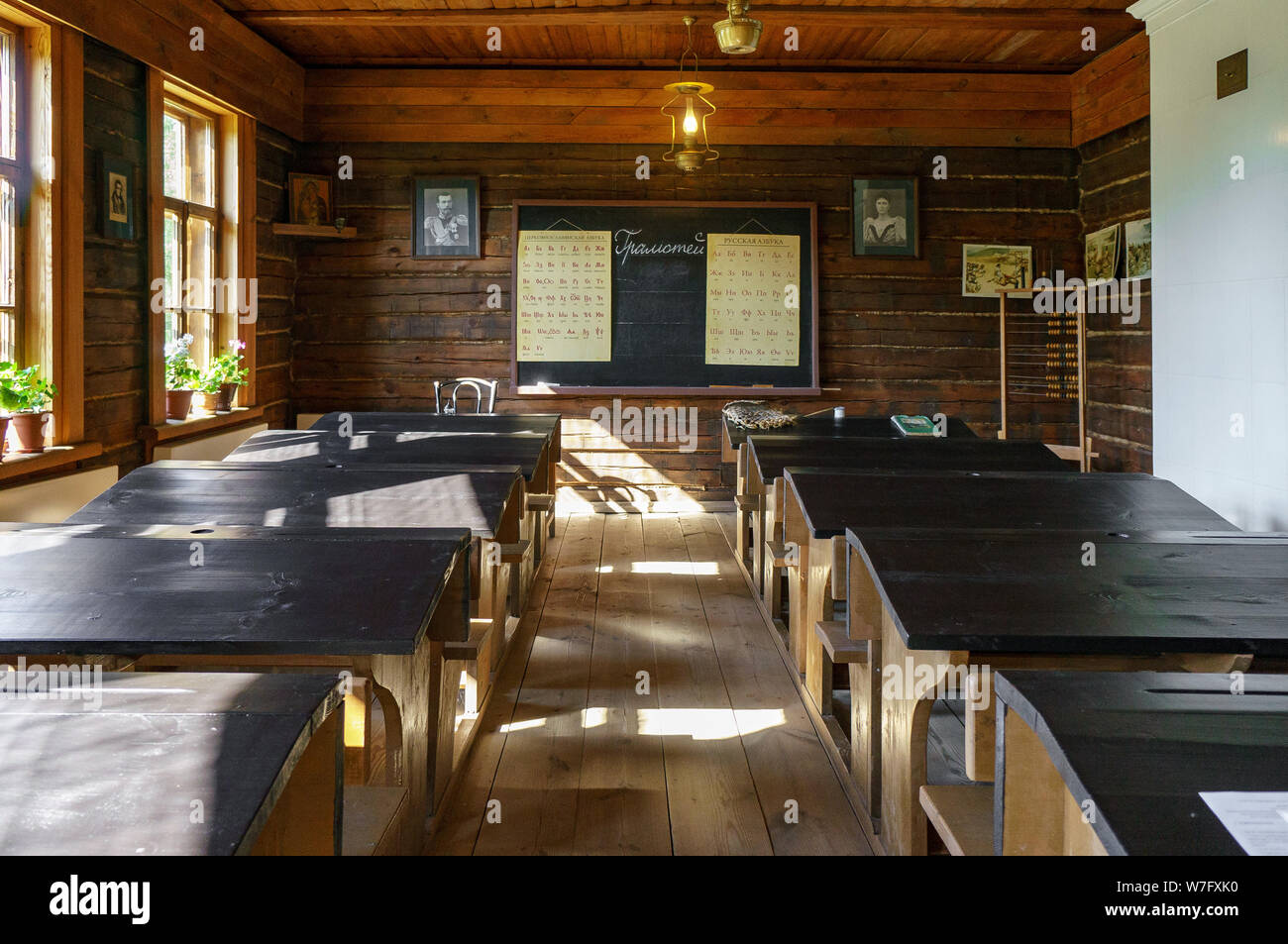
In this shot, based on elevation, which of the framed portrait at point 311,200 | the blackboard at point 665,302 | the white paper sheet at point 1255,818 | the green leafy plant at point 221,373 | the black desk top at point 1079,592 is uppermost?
the framed portrait at point 311,200

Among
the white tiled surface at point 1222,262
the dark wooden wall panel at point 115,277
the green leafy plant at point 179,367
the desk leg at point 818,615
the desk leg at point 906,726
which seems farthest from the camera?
the green leafy plant at point 179,367

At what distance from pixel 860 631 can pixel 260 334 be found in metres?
5.27

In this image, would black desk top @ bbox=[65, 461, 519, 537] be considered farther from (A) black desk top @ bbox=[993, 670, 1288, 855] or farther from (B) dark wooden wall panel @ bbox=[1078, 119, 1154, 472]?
(B) dark wooden wall panel @ bbox=[1078, 119, 1154, 472]

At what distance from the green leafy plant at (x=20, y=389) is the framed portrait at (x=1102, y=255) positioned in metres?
5.89

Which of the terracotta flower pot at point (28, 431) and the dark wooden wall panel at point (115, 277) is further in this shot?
the dark wooden wall panel at point (115, 277)

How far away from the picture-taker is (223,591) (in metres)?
1.87

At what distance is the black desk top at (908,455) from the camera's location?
12.8 ft

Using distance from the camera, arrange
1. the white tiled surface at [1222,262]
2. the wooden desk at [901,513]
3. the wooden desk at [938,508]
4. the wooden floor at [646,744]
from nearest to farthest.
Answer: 1. the wooden floor at [646,744]
2. the wooden desk at [901,513]
3. the wooden desk at [938,508]
4. the white tiled surface at [1222,262]

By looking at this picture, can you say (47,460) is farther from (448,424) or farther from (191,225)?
(191,225)

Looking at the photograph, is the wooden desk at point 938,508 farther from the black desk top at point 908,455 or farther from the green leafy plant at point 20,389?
the green leafy plant at point 20,389

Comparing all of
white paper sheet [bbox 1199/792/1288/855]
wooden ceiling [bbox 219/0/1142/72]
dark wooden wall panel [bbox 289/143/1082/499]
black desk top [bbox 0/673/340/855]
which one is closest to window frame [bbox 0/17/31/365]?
wooden ceiling [bbox 219/0/1142/72]

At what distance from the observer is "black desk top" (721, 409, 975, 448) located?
16.9 feet

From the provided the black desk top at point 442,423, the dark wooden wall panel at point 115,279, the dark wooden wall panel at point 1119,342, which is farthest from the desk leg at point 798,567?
the dark wooden wall panel at point 1119,342
